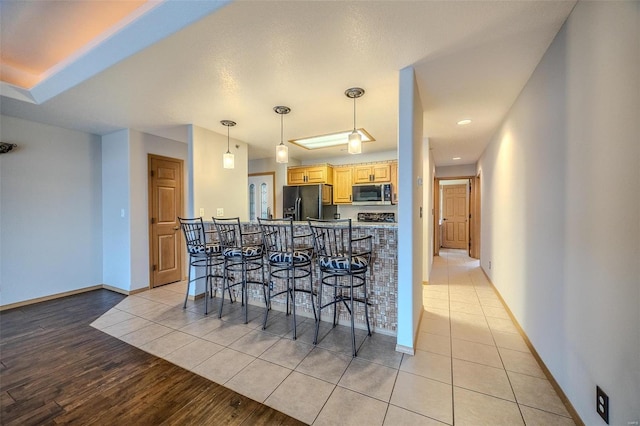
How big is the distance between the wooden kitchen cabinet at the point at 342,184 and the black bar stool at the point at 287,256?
2.41m

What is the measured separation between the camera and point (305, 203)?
16.5 ft

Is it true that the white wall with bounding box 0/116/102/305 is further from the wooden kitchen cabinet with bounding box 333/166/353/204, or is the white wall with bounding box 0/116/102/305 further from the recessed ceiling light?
the wooden kitchen cabinet with bounding box 333/166/353/204

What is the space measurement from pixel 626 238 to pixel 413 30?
152 cm

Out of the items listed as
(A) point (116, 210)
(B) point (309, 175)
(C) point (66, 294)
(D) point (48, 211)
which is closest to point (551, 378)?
(B) point (309, 175)

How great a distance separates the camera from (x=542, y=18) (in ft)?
4.96

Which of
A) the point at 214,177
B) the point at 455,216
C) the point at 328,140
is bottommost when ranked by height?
the point at 455,216

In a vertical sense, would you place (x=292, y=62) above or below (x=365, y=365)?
above

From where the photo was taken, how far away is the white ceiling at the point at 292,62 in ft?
4.94

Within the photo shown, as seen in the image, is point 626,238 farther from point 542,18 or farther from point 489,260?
point 489,260

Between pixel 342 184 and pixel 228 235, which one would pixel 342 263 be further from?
pixel 342 184

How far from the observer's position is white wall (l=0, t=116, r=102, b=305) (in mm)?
3139

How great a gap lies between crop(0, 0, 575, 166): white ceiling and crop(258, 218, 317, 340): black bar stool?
50.5 inches

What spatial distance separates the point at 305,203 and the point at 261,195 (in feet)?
4.19

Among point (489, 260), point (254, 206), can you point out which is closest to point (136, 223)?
point (254, 206)
